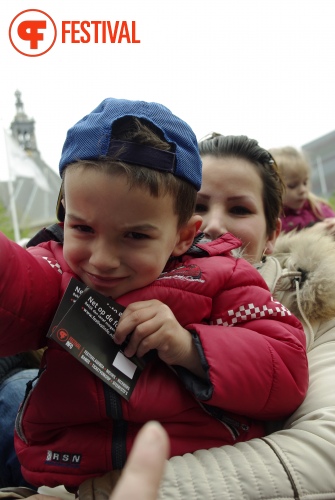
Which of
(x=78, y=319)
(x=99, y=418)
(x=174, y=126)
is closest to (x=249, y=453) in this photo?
(x=99, y=418)

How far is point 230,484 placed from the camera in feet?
2.95

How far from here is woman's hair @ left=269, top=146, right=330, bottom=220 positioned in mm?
3920

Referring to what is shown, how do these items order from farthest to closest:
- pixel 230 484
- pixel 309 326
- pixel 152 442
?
pixel 309 326
pixel 230 484
pixel 152 442

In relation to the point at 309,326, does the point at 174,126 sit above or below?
above

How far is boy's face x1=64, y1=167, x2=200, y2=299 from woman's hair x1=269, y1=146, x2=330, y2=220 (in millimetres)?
3046

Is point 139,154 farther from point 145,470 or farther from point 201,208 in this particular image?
point 201,208

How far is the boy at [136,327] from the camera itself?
97cm

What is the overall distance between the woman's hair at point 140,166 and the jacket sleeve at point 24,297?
207mm

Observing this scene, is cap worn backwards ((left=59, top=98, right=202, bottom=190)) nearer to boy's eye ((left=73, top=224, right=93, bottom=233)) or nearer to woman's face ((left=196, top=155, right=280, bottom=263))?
boy's eye ((left=73, top=224, right=93, bottom=233))

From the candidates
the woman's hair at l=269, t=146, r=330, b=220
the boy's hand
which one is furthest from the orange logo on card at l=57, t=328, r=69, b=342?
the woman's hair at l=269, t=146, r=330, b=220

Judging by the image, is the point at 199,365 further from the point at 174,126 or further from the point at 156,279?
the point at 174,126

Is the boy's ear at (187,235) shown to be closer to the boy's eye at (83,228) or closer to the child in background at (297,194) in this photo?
the boy's eye at (83,228)

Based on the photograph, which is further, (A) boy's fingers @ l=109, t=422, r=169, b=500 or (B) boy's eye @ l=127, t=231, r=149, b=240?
(B) boy's eye @ l=127, t=231, r=149, b=240

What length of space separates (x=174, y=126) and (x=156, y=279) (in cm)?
31
